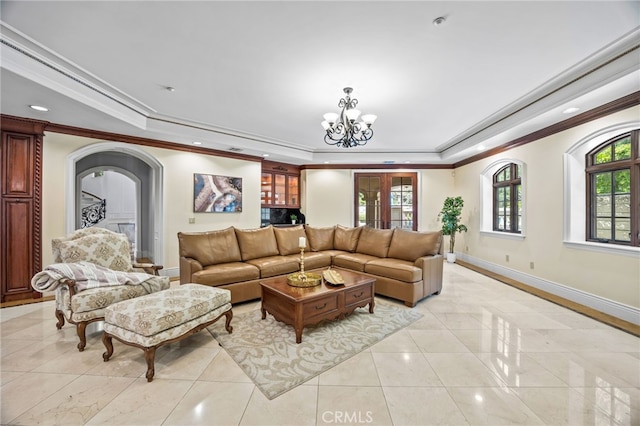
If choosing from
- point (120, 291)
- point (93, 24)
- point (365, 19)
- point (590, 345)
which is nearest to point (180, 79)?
point (93, 24)

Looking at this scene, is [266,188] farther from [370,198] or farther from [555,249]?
[555,249]

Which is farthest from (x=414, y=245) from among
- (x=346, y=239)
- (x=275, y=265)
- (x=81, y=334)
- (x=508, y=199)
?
(x=81, y=334)

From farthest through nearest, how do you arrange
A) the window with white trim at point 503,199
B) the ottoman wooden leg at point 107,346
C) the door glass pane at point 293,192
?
the door glass pane at point 293,192, the window with white trim at point 503,199, the ottoman wooden leg at point 107,346

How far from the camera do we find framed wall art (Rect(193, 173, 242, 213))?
5270mm

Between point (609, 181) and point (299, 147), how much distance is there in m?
5.14

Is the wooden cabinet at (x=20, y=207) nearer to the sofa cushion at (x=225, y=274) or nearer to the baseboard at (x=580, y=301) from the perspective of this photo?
the sofa cushion at (x=225, y=274)

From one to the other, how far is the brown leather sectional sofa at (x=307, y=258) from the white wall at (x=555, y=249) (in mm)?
1652

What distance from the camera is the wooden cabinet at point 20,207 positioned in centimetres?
354

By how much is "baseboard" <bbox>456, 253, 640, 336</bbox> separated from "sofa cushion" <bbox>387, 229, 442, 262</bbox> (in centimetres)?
168

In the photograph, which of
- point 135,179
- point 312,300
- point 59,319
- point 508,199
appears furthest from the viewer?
point 135,179

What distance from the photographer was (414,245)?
13.6 ft

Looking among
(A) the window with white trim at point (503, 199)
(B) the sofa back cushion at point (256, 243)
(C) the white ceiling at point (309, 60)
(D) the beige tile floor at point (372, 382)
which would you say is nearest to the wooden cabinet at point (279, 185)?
(B) the sofa back cushion at point (256, 243)

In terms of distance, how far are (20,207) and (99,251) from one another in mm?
1792

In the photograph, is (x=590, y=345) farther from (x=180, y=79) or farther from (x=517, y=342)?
(x=180, y=79)
